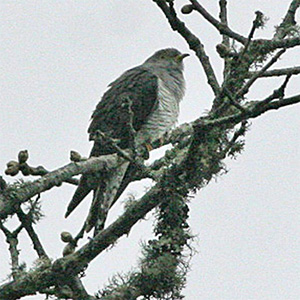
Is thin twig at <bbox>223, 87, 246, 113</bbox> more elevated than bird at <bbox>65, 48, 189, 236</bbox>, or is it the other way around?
bird at <bbox>65, 48, 189, 236</bbox>

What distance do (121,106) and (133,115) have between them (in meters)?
0.23

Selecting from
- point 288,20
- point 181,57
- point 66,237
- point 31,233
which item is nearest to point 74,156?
point 66,237

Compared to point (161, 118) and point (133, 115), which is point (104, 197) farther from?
point (161, 118)

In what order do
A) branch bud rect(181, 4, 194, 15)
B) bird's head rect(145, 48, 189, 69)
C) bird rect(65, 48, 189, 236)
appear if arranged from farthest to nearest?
bird's head rect(145, 48, 189, 69)
bird rect(65, 48, 189, 236)
branch bud rect(181, 4, 194, 15)

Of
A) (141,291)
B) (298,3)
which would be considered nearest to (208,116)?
(141,291)

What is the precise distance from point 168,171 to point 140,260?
0.47 metres

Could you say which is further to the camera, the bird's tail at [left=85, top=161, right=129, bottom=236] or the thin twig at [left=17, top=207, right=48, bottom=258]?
the bird's tail at [left=85, top=161, right=129, bottom=236]

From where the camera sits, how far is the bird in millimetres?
6090

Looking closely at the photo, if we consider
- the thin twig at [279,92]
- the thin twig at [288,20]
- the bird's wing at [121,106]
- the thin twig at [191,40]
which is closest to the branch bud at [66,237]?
the thin twig at [191,40]

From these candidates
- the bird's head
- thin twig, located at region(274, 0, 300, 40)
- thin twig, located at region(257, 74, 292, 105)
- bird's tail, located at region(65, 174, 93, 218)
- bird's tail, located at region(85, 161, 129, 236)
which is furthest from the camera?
the bird's head

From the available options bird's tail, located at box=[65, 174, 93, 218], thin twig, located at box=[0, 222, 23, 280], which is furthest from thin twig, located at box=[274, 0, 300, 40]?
bird's tail, located at box=[65, 174, 93, 218]

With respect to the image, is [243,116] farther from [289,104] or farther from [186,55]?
[186,55]

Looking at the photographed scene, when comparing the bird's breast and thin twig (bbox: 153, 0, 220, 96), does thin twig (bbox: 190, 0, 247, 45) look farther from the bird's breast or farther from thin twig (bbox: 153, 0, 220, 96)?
the bird's breast

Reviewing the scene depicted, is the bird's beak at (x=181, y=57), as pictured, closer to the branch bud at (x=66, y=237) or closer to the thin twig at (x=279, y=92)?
the branch bud at (x=66, y=237)
